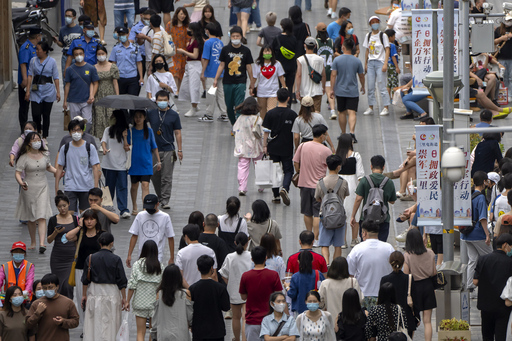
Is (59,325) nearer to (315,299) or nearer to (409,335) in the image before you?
(315,299)

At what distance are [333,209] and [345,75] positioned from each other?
18.3ft

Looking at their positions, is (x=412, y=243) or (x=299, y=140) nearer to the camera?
(x=412, y=243)

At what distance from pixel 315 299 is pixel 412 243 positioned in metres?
1.58

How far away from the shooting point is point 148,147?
56.2 feet

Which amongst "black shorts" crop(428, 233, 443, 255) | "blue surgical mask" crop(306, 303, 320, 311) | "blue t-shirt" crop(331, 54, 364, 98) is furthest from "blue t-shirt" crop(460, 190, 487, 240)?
"blue t-shirt" crop(331, 54, 364, 98)

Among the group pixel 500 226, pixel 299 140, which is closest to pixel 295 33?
pixel 299 140

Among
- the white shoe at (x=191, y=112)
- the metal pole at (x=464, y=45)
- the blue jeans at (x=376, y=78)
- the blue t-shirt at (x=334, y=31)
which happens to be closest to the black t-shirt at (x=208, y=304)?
the metal pole at (x=464, y=45)

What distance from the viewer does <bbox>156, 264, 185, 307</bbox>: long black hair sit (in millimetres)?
12031

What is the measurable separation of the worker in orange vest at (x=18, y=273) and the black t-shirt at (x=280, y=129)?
5.67 metres

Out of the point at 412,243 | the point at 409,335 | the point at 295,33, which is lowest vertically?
the point at 409,335

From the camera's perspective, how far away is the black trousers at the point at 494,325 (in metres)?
12.9

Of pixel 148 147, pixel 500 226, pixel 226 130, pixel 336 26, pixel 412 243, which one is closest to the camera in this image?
pixel 412 243

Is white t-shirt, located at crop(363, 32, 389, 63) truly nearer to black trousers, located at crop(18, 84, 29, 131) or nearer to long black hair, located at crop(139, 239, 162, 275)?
black trousers, located at crop(18, 84, 29, 131)

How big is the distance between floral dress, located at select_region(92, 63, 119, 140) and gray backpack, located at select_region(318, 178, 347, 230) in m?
6.09
